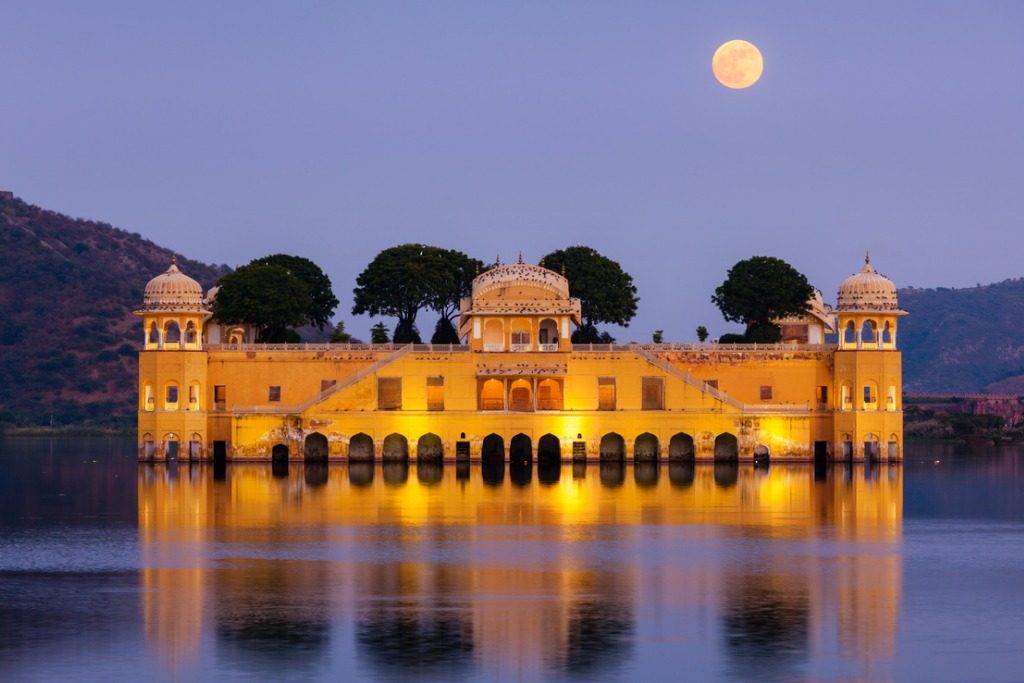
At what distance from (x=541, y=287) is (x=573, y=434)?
587 centimetres

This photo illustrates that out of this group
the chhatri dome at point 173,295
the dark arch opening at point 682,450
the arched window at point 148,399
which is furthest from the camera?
the dark arch opening at point 682,450

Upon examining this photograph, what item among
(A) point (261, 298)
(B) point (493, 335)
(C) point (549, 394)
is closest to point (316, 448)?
(A) point (261, 298)

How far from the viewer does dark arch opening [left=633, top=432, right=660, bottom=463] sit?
236 feet

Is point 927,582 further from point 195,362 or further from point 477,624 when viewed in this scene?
point 195,362

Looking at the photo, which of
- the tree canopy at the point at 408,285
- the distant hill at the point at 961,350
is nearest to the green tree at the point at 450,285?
the tree canopy at the point at 408,285

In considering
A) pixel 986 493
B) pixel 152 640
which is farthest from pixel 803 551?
pixel 986 493

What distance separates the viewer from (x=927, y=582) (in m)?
32.8

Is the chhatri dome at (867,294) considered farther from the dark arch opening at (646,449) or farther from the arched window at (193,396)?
the arched window at (193,396)

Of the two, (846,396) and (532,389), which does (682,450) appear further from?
(846,396)

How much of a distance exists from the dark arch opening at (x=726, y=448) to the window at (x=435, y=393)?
10815 millimetres

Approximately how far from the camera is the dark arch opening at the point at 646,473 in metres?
59.1

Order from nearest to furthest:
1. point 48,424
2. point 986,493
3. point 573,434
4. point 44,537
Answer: point 44,537
point 986,493
point 573,434
point 48,424

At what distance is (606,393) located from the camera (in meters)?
68.6

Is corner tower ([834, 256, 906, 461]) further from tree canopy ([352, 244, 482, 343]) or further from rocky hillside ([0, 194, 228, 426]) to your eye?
rocky hillside ([0, 194, 228, 426])
